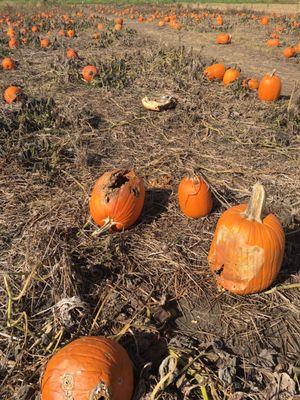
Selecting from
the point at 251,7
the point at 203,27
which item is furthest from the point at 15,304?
the point at 251,7

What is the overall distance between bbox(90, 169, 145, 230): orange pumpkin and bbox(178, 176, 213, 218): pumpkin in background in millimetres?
456

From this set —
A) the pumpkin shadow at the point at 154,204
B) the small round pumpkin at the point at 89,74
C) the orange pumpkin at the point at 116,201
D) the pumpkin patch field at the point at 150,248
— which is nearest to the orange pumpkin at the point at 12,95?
the pumpkin patch field at the point at 150,248

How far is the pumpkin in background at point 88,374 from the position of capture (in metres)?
2.03

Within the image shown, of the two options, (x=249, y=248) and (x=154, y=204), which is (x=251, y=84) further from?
(x=249, y=248)

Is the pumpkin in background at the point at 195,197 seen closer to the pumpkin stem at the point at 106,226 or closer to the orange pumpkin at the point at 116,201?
the orange pumpkin at the point at 116,201

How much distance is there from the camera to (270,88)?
22.5 ft

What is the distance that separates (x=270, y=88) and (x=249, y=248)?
491 cm

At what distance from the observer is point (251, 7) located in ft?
107

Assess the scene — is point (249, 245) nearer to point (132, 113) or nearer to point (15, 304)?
point (15, 304)

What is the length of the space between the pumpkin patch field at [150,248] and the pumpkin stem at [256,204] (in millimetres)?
12

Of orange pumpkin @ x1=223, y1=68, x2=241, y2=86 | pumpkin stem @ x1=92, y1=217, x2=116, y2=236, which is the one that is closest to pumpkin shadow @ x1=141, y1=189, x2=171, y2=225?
pumpkin stem @ x1=92, y1=217, x2=116, y2=236

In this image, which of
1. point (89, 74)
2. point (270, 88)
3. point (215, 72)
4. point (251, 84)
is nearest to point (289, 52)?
point (215, 72)

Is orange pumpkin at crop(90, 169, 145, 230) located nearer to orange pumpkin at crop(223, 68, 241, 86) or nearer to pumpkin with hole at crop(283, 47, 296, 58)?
orange pumpkin at crop(223, 68, 241, 86)

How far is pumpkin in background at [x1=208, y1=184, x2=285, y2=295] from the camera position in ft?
9.41
